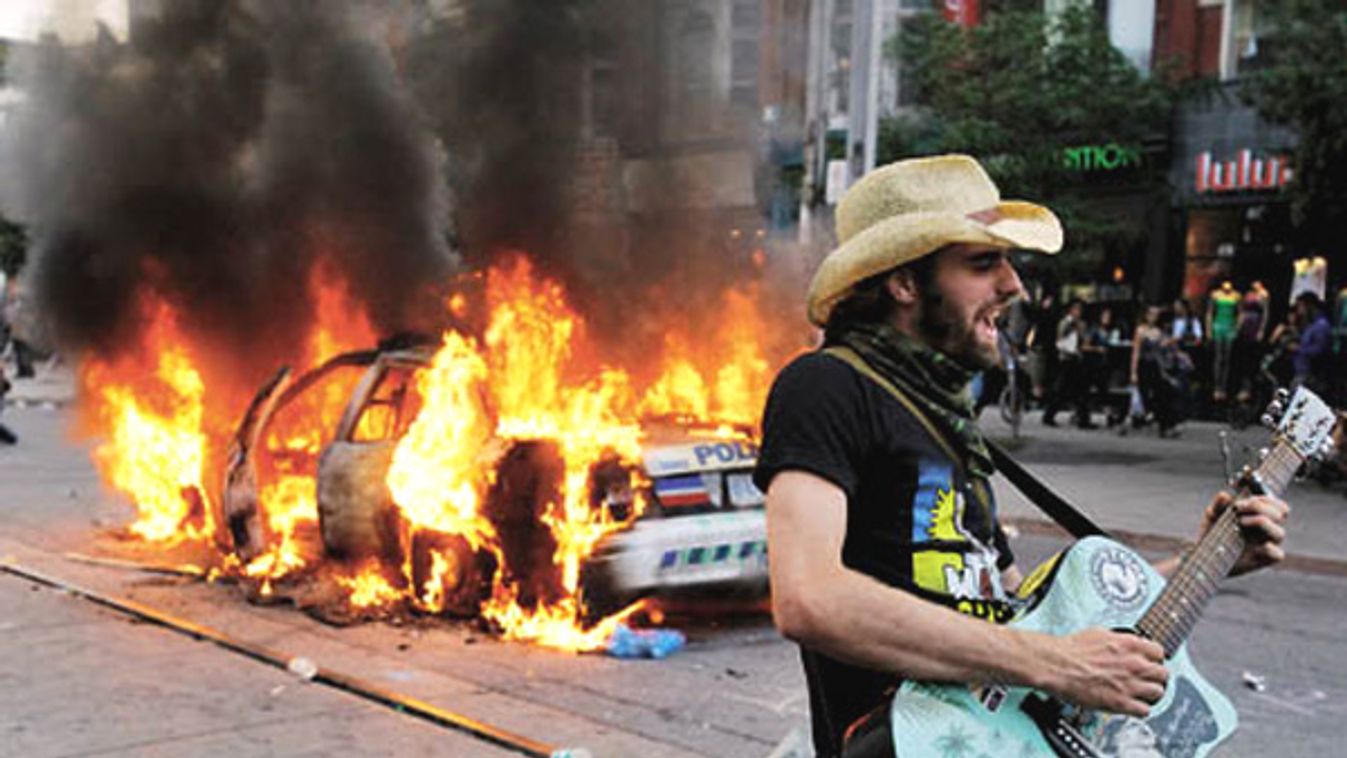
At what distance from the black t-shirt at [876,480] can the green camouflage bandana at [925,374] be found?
0.13ft

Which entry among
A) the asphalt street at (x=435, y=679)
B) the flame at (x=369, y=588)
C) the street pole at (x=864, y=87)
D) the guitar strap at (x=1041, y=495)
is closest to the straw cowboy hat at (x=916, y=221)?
the guitar strap at (x=1041, y=495)

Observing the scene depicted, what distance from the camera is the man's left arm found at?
2.25 meters

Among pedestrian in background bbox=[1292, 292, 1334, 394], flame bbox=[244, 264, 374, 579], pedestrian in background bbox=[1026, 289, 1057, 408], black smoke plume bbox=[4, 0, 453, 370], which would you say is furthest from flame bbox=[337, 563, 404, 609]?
pedestrian in background bbox=[1026, 289, 1057, 408]

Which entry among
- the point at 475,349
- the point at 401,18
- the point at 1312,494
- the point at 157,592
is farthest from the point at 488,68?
the point at 1312,494

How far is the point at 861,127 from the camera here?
11.9 metres

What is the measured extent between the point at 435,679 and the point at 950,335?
14.1 feet

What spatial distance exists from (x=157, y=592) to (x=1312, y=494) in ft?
32.6

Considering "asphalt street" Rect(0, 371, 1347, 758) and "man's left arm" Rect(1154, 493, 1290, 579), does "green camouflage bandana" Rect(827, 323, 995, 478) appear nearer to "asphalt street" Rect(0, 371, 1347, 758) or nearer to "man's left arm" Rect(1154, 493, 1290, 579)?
"man's left arm" Rect(1154, 493, 1290, 579)

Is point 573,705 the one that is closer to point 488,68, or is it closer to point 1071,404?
point 488,68

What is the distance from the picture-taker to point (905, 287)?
7.03 ft

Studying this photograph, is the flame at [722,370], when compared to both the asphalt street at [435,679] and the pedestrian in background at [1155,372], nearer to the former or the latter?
the asphalt street at [435,679]

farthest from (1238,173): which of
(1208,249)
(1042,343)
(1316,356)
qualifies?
(1316,356)

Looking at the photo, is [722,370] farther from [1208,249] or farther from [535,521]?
[1208,249]

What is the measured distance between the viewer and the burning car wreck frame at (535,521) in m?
6.56
